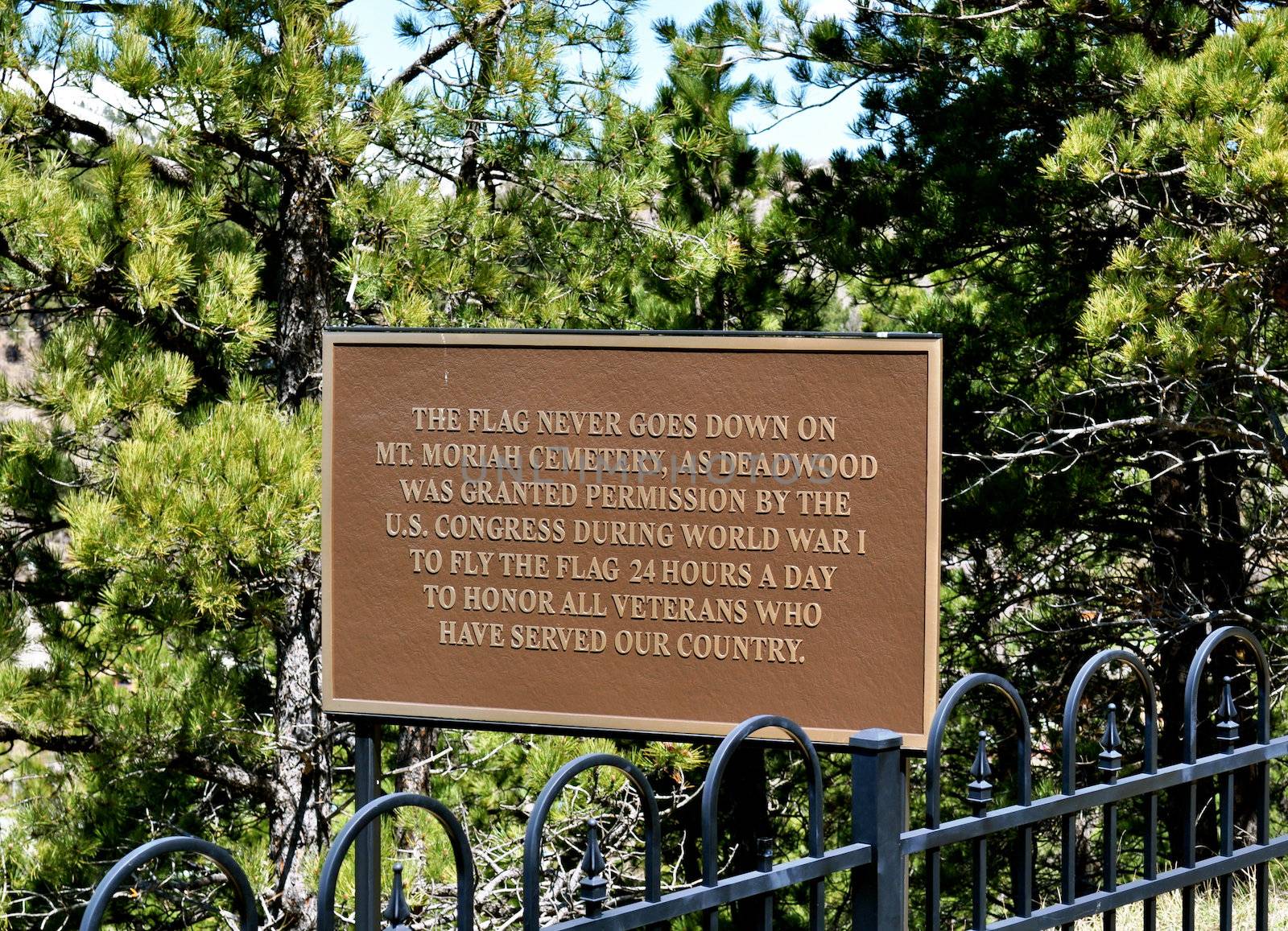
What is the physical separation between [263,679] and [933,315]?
16.2 feet

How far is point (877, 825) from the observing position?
7.45 ft

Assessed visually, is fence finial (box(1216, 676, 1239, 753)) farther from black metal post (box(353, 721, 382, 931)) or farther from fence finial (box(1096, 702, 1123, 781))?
black metal post (box(353, 721, 382, 931))

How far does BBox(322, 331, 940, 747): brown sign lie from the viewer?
127 inches

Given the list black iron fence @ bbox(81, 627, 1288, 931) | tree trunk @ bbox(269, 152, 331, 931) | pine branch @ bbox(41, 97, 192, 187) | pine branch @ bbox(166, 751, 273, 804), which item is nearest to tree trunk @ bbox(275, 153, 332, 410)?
tree trunk @ bbox(269, 152, 331, 931)

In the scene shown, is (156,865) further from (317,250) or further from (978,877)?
(978,877)

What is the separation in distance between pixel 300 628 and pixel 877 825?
480 cm

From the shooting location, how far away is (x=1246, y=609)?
7.89m

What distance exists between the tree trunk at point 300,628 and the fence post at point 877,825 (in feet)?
13.9

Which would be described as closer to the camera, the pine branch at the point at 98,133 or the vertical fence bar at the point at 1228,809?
the vertical fence bar at the point at 1228,809

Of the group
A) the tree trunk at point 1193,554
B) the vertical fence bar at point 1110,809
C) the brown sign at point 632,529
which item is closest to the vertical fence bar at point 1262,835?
the vertical fence bar at point 1110,809

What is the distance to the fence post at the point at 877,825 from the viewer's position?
2.27 m

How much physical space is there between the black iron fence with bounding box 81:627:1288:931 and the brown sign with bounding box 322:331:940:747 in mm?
582

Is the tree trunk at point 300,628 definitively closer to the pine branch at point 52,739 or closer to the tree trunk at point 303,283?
the tree trunk at point 303,283

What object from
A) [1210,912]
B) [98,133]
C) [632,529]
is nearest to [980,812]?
[632,529]
